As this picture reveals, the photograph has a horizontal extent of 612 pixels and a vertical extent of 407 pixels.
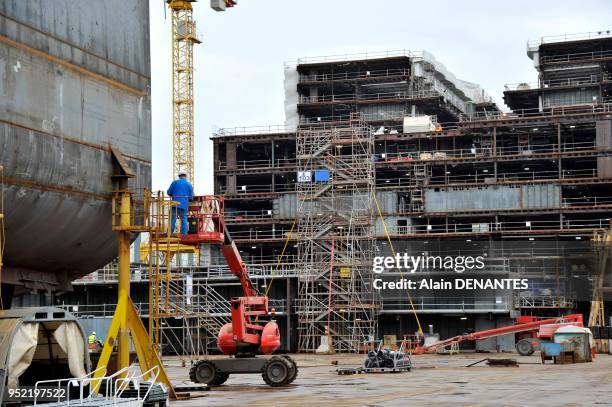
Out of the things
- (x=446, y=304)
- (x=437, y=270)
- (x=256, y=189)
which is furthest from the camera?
(x=256, y=189)

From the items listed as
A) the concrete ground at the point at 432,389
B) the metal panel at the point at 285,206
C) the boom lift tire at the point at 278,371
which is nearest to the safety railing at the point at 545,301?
the metal panel at the point at 285,206

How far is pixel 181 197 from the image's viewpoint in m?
32.0

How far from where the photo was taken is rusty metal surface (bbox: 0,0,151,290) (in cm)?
2731

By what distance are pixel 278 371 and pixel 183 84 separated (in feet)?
278

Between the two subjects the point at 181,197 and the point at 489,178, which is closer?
the point at 181,197

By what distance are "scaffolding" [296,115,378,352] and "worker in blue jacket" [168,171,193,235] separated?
171 ft

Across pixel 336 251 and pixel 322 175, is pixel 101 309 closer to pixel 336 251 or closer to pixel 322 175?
pixel 336 251

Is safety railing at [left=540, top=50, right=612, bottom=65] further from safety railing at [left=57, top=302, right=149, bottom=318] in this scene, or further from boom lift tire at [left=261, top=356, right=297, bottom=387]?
boom lift tire at [left=261, top=356, right=297, bottom=387]

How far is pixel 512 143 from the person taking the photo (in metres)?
118

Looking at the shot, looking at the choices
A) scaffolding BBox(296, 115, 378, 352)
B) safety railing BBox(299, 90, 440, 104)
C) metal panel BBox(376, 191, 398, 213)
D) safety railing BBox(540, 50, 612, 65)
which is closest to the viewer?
scaffolding BBox(296, 115, 378, 352)

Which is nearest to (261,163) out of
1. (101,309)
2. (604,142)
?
(604,142)

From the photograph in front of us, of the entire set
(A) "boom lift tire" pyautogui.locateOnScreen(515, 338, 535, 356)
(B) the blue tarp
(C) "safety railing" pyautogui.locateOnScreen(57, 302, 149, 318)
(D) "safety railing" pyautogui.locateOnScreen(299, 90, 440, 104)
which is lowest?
(A) "boom lift tire" pyautogui.locateOnScreen(515, 338, 535, 356)

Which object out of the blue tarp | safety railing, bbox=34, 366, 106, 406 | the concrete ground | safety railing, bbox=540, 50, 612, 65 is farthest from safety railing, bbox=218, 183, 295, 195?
safety railing, bbox=34, 366, 106, 406

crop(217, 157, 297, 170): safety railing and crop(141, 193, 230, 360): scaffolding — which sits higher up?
crop(217, 157, 297, 170): safety railing
